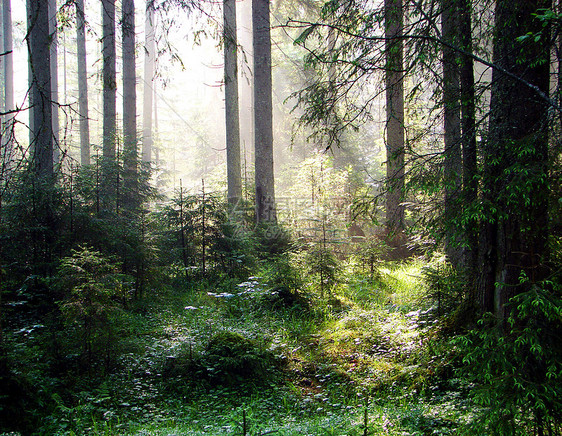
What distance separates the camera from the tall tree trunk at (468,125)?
12.8ft

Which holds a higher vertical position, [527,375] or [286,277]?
[286,277]

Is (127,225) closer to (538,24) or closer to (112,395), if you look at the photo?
(112,395)

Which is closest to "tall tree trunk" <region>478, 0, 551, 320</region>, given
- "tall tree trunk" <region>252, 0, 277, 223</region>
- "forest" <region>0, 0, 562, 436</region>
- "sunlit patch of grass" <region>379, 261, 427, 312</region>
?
"forest" <region>0, 0, 562, 436</region>

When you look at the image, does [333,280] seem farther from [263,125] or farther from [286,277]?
[263,125]

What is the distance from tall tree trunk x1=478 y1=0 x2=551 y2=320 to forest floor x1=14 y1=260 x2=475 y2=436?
1.36 m

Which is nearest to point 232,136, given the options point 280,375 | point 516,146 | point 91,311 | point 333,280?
point 333,280

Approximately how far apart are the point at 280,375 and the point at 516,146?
12.7ft

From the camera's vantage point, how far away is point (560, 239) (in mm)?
3912

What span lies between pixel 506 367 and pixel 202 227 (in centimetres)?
770

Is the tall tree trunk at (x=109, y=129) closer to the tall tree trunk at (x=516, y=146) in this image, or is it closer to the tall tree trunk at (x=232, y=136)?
the tall tree trunk at (x=232, y=136)

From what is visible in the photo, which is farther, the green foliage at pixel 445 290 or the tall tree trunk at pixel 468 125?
the green foliage at pixel 445 290

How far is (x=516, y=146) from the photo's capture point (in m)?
3.27

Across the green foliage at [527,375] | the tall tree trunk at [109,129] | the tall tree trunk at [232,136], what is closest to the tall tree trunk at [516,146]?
the green foliage at [527,375]

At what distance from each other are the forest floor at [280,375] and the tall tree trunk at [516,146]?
53.4 inches
